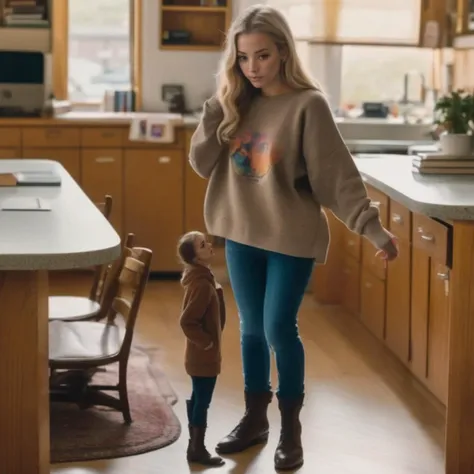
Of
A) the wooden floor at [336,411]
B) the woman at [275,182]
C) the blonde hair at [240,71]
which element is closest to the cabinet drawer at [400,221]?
the wooden floor at [336,411]

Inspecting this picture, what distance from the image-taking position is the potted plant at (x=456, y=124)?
4211 millimetres

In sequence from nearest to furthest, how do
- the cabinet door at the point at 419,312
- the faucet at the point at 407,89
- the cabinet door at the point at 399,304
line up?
the cabinet door at the point at 419,312
the cabinet door at the point at 399,304
the faucet at the point at 407,89

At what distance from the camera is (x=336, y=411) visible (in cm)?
384

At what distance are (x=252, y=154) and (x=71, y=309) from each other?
3.91 ft

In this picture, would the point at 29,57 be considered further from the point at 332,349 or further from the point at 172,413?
the point at 172,413

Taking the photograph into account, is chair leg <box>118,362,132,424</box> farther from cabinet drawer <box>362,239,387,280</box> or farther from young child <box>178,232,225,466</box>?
cabinet drawer <box>362,239,387,280</box>

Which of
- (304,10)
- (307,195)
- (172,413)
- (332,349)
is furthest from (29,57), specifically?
(307,195)

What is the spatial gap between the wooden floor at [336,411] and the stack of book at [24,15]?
6.53 feet

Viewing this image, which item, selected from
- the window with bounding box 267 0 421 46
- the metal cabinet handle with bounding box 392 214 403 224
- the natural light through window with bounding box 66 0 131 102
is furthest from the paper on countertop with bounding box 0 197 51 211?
the natural light through window with bounding box 66 0 131 102

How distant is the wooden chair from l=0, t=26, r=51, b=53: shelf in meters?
2.80

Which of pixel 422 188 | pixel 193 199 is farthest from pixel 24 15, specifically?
pixel 422 188

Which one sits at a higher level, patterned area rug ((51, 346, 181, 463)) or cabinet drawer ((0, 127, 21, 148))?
cabinet drawer ((0, 127, 21, 148))

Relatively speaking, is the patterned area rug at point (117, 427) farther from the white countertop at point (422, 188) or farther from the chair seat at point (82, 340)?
the white countertop at point (422, 188)

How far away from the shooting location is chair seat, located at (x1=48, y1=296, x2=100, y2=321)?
385 centimetres
